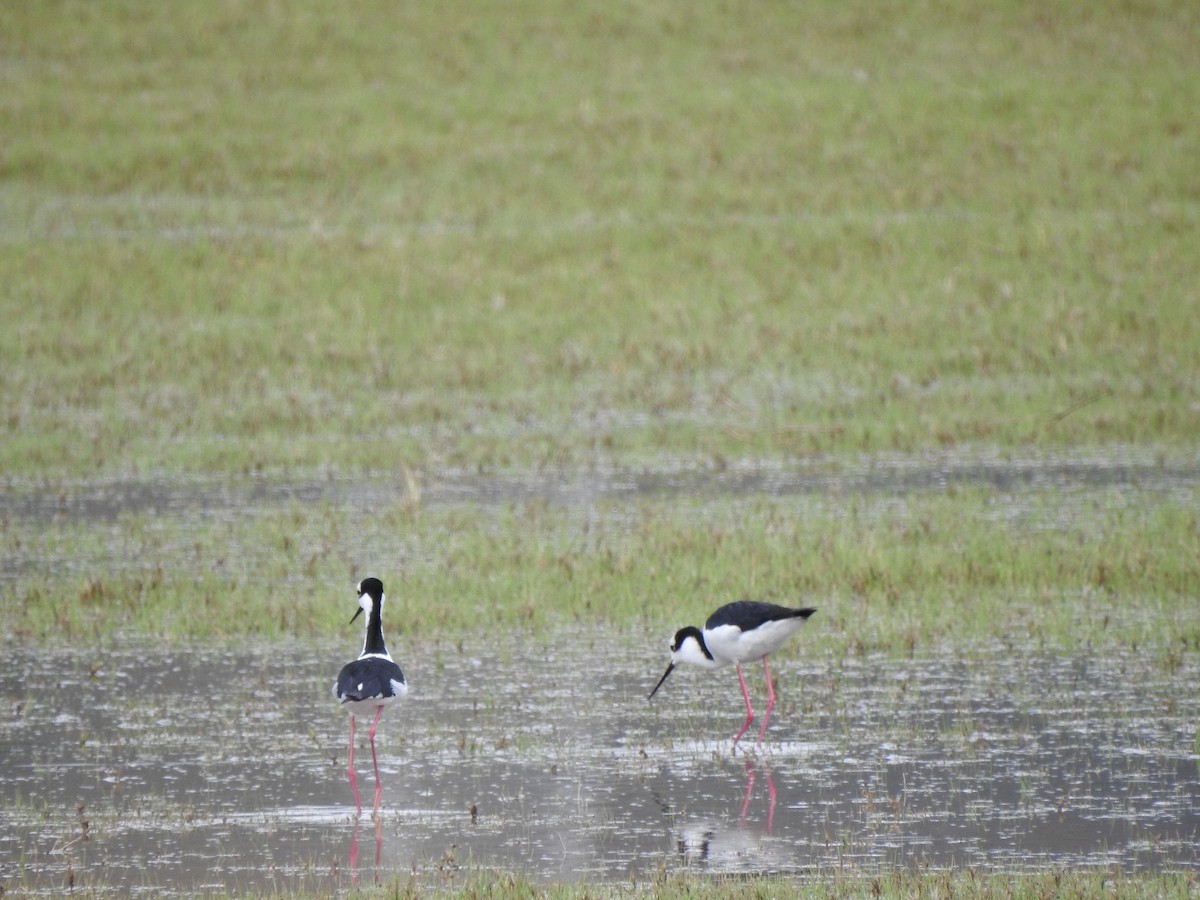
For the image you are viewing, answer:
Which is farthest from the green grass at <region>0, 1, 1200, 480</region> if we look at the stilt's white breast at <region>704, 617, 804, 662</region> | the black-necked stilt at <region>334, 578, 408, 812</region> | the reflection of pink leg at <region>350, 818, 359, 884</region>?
the reflection of pink leg at <region>350, 818, 359, 884</region>

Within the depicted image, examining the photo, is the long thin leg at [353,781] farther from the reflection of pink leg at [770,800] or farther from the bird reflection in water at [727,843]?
the reflection of pink leg at [770,800]

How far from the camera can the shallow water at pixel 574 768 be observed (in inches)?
338

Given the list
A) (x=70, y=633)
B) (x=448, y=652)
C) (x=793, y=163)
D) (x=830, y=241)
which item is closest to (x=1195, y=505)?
(x=448, y=652)

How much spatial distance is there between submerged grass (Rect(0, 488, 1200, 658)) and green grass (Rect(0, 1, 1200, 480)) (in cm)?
306

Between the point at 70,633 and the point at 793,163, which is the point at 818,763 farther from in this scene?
the point at 793,163

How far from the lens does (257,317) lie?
26.8m

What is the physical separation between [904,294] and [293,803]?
18972 millimetres

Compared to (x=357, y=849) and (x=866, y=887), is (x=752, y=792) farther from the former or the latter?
(x=357, y=849)

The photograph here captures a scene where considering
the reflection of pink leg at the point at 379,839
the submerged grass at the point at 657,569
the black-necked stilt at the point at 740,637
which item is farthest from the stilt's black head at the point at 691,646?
the reflection of pink leg at the point at 379,839

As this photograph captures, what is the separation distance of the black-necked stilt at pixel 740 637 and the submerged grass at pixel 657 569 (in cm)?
160

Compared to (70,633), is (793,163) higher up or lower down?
higher up

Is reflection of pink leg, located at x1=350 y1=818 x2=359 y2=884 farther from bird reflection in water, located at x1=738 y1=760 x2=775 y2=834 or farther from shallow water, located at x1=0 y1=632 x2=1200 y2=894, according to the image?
bird reflection in water, located at x1=738 y1=760 x2=775 y2=834

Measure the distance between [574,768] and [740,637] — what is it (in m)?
1.43

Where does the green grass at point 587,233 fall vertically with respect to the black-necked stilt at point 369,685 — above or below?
above
